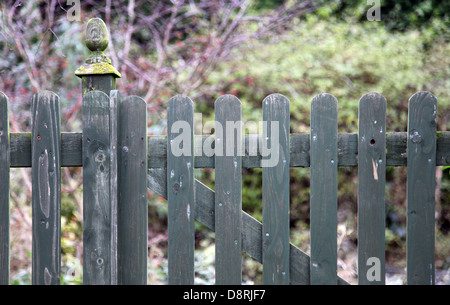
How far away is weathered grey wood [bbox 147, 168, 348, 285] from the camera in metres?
1.82

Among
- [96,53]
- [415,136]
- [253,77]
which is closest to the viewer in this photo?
[415,136]

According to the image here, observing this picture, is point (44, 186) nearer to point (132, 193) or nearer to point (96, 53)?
point (132, 193)

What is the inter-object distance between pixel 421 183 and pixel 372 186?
0.24 metres

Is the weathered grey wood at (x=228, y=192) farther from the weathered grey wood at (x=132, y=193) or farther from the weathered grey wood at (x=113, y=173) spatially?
the weathered grey wood at (x=113, y=173)

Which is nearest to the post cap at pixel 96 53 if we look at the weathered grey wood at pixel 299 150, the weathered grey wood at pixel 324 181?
the weathered grey wood at pixel 299 150

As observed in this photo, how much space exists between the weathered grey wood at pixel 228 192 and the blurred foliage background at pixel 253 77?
2335 mm

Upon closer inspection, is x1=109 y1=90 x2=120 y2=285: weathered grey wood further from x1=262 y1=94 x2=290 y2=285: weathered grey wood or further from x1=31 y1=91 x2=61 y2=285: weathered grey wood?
x1=262 y1=94 x2=290 y2=285: weathered grey wood

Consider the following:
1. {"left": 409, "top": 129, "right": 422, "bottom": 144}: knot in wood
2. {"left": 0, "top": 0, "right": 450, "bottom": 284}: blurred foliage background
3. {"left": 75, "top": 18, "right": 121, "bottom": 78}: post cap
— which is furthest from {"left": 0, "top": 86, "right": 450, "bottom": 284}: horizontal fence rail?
{"left": 0, "top": 0, "right": 450, "bottom": 284}: blurred foliage background

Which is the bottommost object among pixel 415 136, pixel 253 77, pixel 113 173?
pixel 113 173

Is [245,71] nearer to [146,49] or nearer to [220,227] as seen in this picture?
[146,49]

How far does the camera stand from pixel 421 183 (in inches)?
69.9

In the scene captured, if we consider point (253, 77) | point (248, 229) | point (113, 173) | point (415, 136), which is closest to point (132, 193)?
point (113, 173)
